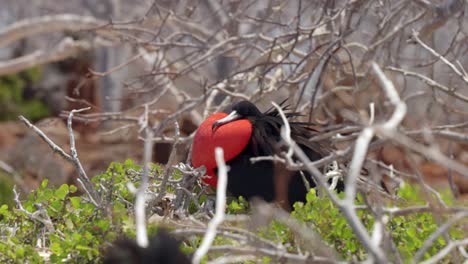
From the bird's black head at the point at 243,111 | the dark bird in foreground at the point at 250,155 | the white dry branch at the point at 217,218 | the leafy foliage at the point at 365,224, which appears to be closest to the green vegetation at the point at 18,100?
the bird's black head at the point at 243,111

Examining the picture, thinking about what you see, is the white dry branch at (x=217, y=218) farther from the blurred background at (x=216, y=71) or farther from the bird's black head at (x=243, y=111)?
the bird's black head at (x=243, y=111)

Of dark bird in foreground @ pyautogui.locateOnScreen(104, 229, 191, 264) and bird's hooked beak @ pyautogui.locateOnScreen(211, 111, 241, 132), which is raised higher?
bird's hooked beak @ pyautogui.locateOnScreen(211, 111, 241, 132)

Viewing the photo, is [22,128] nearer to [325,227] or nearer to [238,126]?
[238,126]

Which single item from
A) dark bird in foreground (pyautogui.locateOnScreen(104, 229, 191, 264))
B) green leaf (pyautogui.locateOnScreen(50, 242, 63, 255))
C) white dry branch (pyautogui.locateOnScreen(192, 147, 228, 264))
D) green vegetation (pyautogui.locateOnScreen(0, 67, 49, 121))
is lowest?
green vegetation (pyautogui.locateOnScreen(0, 67, 49, 121))

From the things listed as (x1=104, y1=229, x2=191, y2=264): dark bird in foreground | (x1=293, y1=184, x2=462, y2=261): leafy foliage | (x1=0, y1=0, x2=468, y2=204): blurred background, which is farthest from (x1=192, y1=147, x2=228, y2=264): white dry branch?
(x1=293, y1=184, x2=462, y2=261): leafy foliage

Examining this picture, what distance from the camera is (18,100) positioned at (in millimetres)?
14562

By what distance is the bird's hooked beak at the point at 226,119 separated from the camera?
329cm

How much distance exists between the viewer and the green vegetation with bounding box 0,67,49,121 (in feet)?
47.1

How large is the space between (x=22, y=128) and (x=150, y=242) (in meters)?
11.9

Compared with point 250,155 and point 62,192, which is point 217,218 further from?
point 250,155

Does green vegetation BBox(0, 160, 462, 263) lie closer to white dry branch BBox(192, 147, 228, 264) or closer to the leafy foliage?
the leafy foliage

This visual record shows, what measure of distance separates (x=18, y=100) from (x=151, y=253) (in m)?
13.2

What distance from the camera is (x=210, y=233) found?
65.6 inches

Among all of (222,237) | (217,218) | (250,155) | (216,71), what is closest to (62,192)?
(222,237)
